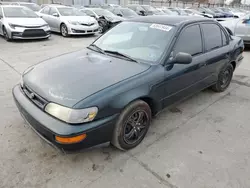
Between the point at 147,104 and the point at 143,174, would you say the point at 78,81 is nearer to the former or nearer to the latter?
the point at 147,104

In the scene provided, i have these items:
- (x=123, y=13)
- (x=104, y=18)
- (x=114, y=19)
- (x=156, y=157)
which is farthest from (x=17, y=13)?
(x=156, y=157)

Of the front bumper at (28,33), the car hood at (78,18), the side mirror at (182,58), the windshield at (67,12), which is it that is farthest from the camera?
the windshield at (67,12)

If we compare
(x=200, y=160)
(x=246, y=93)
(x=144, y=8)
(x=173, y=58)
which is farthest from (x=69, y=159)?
(x=144, y=8)

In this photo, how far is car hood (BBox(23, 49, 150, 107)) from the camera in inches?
82.4

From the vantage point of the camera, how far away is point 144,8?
16.3 metres

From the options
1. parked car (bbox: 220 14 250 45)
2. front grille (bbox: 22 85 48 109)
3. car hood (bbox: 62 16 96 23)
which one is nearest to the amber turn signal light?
front grille (bbox: 22 85 48 109)

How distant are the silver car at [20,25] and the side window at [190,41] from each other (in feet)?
23.7

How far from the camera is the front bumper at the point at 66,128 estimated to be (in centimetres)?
193

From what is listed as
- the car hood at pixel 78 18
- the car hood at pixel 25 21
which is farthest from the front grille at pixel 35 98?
the car hood at pixel 78 18

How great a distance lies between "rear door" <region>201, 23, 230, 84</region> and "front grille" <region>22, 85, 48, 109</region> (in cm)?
254

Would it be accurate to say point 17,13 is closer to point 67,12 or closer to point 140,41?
point 67,12

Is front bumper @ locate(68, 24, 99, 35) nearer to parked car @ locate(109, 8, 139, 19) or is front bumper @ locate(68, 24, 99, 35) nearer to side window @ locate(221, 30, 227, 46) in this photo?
parked car @ locate(109, 8, 139, 19)

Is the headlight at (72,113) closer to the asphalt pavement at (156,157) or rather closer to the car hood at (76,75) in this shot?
the car hood at (76,75)

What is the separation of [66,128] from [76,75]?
2.36 ft
